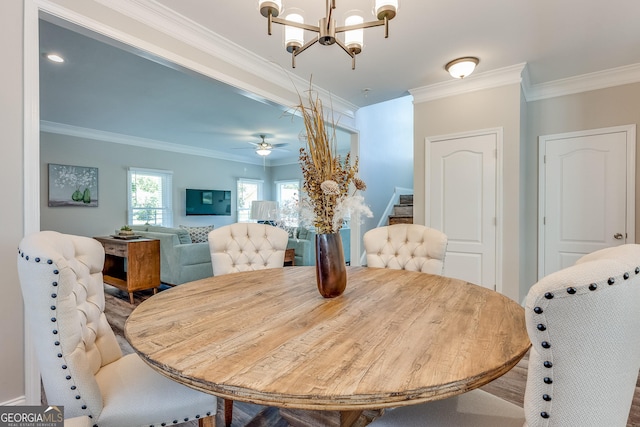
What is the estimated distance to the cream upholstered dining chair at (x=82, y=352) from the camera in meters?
0.90

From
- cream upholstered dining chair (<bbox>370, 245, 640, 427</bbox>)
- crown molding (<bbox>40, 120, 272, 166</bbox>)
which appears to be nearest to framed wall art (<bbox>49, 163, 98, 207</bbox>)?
crown molding (<bbox>40, 120, 272, 166</bbox>)

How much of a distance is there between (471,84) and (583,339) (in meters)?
3.39

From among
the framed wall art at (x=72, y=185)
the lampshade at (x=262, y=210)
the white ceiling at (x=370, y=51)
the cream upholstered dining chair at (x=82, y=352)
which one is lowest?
the cream upholstered dining chair at (x=82, y=352)

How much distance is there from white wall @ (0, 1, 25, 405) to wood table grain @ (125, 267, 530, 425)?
924 millimetres

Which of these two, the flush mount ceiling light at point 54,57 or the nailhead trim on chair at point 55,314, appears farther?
the flush mount ceiling light at point 54,57

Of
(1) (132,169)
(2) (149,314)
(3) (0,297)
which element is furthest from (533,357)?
(1) (132,169)

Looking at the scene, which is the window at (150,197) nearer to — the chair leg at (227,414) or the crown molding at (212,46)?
the crown molding at (212,46)

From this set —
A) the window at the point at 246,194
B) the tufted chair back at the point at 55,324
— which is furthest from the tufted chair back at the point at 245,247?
the window at the point at 246,194

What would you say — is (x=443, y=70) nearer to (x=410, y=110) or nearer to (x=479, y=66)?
(x=479, y=66)

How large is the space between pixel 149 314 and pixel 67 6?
1.91 metres

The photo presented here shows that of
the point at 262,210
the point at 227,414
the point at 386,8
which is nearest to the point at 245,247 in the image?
the point at 227,414

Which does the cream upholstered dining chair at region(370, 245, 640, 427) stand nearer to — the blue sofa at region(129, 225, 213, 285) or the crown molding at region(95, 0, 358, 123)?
the crown molding at region(95, 0, 358, 123)

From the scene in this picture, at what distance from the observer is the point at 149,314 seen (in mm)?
1122

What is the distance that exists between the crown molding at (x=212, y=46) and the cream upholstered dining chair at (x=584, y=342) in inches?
85.3
